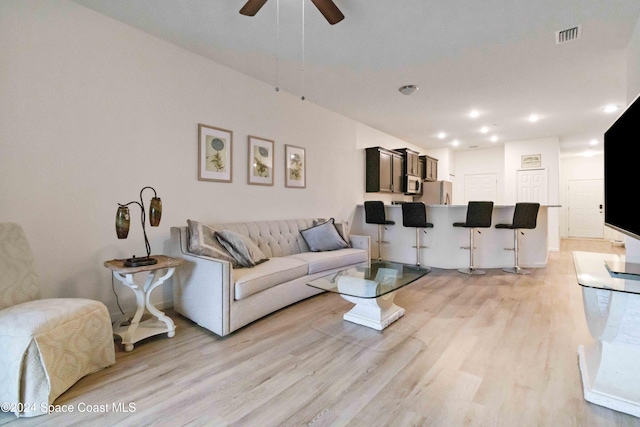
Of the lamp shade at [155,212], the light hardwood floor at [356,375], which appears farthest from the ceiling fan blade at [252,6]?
the light hardwood floor at [356,375]

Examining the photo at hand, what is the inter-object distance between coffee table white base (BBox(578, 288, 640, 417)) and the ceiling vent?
2.31 m

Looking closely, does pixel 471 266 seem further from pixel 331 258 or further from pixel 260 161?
pixel 260 161

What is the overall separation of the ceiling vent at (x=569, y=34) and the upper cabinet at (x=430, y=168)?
4.51 m

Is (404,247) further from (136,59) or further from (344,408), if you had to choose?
(136,59)

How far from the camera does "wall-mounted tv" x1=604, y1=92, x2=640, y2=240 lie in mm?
1674

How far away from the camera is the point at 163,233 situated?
292cm

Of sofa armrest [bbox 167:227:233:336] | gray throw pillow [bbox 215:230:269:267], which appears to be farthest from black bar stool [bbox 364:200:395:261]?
sofa armrest [bbox 167:227:233:336]

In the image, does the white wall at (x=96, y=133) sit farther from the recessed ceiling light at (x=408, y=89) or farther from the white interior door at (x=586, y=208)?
the white interior door at (x=586, y=208)

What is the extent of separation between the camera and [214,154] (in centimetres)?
330

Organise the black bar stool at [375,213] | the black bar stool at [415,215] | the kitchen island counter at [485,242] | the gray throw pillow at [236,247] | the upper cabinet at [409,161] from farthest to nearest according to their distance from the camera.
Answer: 1. the upper cabinet at [409,161]
2. the black bar stool at [375,213]
3. the kitchen island counter at [485,242]
4. the black bar stool at [415,215]
5. the gray throw pillow at [236,247]

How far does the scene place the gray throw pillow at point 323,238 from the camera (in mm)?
3893

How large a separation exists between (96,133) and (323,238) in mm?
2573

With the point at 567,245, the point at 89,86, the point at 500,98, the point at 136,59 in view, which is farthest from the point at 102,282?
the point at 567,245

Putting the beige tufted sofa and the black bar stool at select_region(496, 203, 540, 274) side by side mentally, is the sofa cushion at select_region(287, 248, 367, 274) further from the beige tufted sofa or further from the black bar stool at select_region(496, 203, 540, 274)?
the black bar stool at select_region(496, 203, 540, 274)
